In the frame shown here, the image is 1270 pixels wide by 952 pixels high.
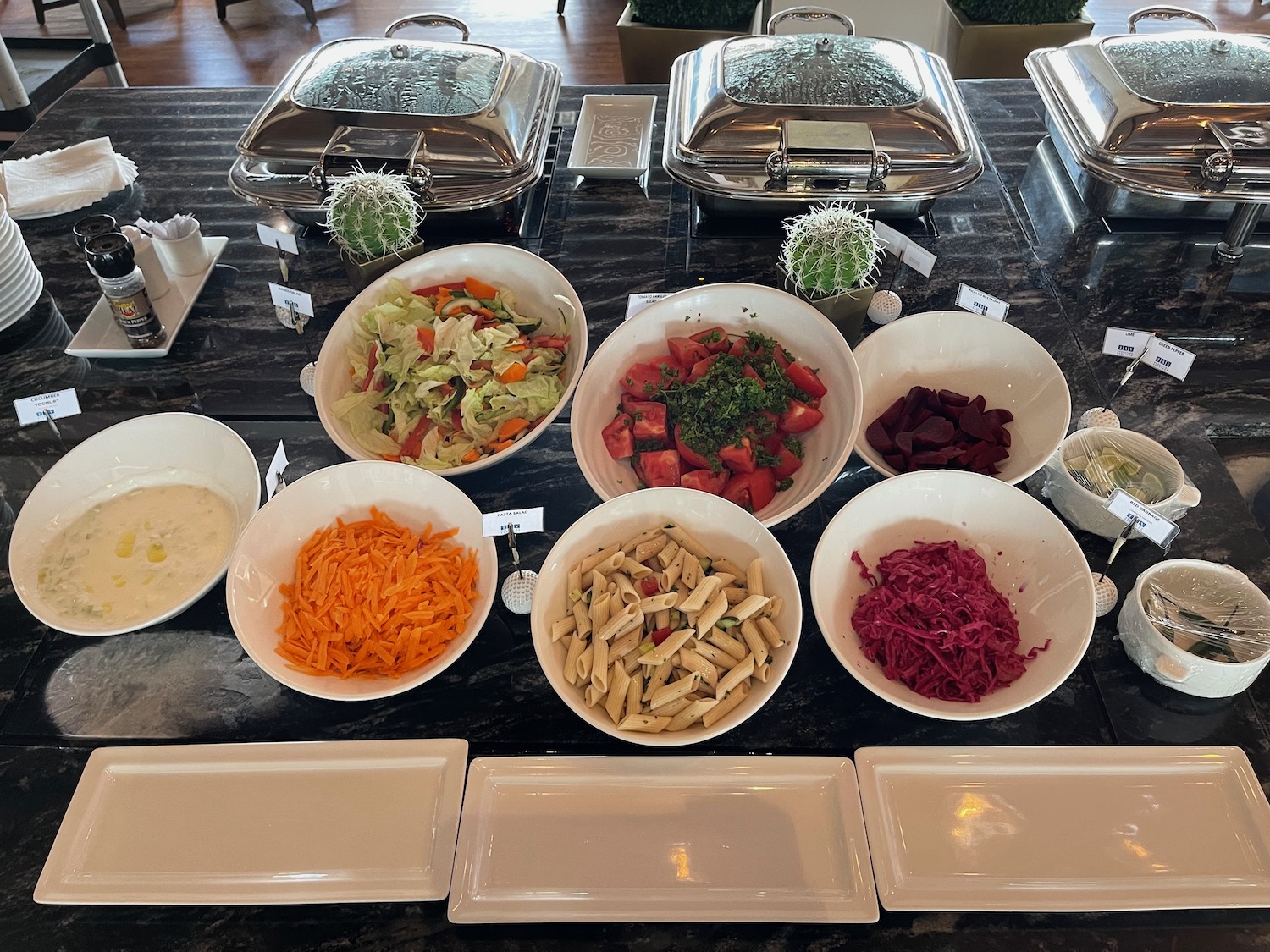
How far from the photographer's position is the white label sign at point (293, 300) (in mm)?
2098

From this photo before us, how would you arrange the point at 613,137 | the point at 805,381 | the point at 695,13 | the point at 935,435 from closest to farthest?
the point at 935,435 → the point at 805,381 → the point at 613,137 → the point at 695,13

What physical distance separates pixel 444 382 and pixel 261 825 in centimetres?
95

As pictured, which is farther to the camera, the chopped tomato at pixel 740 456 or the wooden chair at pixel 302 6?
the wooden chair at pixel 302 6


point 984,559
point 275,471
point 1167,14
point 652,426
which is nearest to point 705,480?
point 652,426

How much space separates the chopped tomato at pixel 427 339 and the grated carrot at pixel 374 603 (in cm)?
50

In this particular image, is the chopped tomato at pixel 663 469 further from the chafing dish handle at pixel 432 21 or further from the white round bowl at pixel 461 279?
the chafing dish handle at pixel 432 21

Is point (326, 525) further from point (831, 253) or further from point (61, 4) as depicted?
point (61, 4)

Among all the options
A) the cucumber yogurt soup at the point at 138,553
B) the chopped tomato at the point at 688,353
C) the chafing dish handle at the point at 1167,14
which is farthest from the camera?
the chafing dish handle at the point at 1167,14

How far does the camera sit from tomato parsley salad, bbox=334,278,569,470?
69.6 inches

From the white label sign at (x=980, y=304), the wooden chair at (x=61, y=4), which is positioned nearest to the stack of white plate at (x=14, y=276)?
the white label sign at (x=980, y=304)

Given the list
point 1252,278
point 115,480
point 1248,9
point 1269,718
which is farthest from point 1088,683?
point 1248,9

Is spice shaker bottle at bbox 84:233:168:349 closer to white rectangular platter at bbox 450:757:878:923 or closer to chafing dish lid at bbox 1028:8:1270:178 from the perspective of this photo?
white rectangular platter at bbox 450:757:878:923

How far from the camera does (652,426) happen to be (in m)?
1.70

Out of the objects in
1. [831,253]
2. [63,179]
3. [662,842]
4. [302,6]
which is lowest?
[662,842]
